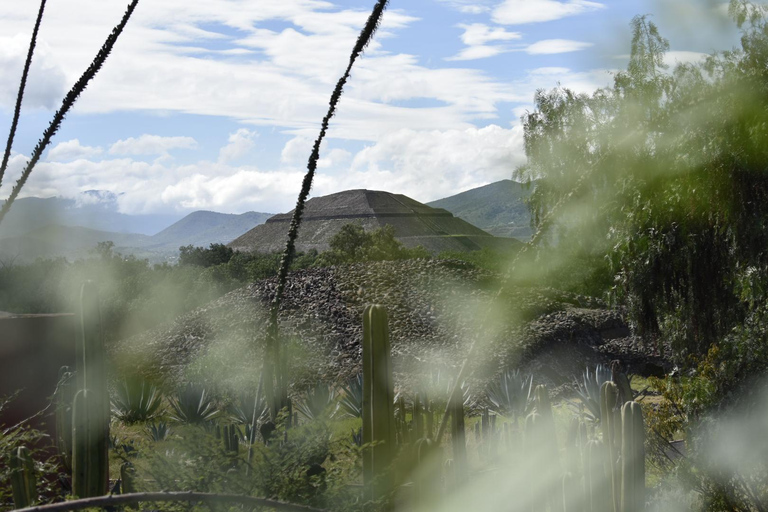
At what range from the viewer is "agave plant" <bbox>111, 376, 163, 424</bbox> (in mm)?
10445

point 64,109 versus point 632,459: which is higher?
point 64,109

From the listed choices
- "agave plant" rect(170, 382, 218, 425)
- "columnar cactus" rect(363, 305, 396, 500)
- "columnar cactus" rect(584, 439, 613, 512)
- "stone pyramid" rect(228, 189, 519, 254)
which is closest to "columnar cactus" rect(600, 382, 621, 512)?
"columnar cactus" rect(584, 439, 613, 512)

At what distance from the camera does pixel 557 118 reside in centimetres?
1727

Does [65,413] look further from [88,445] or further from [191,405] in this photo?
[191,405]

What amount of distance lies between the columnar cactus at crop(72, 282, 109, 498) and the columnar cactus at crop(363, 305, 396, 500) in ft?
3.71

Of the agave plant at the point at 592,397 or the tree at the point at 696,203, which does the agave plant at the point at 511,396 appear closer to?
the agave plant at the point at 592,397

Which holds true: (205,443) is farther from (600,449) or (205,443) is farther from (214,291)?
(214,291)

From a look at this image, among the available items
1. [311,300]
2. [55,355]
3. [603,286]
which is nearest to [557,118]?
[603,286]

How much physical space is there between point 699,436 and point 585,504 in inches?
93.9

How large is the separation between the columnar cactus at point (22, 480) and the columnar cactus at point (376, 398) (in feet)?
4.70

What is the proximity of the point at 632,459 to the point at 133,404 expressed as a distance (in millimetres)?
8947

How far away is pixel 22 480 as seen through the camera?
3.11m

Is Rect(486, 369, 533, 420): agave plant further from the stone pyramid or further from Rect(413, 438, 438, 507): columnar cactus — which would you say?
the stone pyramid

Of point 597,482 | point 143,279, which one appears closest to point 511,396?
point 597,482
